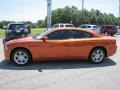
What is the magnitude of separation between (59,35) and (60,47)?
0.53 meters

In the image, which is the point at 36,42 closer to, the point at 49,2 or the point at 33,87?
the point at 33,87

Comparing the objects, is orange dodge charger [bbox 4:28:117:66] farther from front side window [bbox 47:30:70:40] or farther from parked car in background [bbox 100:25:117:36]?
parked car in background [bbox 100:25:117:36]

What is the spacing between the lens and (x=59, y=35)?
10312mm

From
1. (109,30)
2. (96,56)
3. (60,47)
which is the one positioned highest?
(60,47)

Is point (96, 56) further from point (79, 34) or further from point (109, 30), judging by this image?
point (109, 30)

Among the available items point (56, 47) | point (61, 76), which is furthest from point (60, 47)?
point (61, 76)

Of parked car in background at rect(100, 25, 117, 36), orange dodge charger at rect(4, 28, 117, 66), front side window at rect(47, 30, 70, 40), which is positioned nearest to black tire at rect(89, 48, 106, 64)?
orange dodge charger at rect(4, 28, 117, 66)

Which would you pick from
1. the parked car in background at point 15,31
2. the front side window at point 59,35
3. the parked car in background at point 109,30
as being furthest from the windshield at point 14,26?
the parked car in background at point 109,30

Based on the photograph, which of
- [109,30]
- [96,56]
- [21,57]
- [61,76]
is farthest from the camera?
[109,30]

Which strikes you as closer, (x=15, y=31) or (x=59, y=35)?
(x=59, y=35)

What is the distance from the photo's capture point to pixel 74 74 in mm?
8500

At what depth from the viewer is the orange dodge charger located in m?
9.95

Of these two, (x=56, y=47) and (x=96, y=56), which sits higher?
(x=56, y=47)

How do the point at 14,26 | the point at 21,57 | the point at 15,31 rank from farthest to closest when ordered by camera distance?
the point at 14,26 < the point at 15,31 < the point at 21,57
